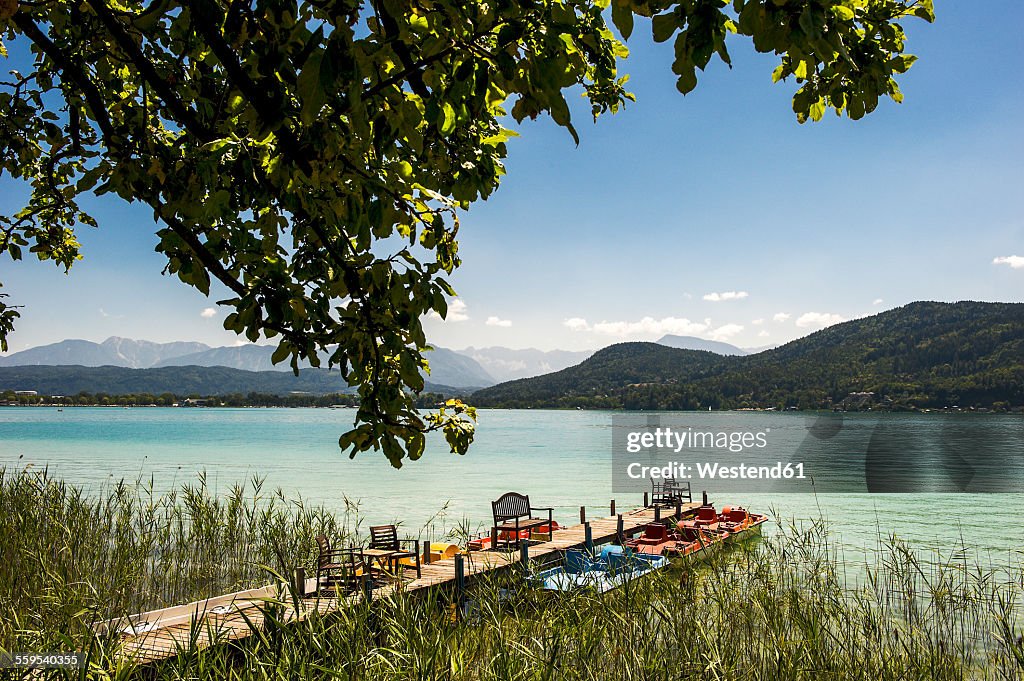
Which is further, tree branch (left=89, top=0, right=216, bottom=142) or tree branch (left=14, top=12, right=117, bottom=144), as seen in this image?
tree branch (left=14, top=12, right=117, bottom=144)

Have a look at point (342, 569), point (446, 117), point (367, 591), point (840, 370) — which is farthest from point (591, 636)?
point (840, 370)

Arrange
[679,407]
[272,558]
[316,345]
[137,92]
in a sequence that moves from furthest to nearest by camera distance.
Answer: [679,407] < [272,558] < [137,92] < [316,345]

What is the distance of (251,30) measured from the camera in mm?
2998

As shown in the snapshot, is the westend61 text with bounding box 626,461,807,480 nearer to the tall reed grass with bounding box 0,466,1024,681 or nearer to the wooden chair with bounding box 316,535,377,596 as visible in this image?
the wooden chair with bounding box 316,535,377,596

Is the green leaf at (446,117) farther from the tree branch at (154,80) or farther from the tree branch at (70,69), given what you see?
the tree branch at (70,69)

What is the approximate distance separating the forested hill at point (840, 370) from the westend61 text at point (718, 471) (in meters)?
54.4

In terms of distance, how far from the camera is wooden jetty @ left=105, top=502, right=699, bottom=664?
11.5 ft

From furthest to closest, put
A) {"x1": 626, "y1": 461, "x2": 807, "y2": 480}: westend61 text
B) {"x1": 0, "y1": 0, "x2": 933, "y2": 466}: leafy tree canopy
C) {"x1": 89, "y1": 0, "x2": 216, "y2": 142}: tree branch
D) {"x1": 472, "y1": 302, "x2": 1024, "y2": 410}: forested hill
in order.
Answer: {"x1": 472, "y1": 302, "x2": 1024, "y2": 410}: forested hill < {"x1": 626, "y1": 461, "x2": 807, "y2": 480}: westend61 text < {"x1": 89, "y1": 0, "x2": 216, "y2": 142}: tree branch < {"x1": 0, "y1": 0, "x2": 933, "y2": 466}: leafy tree canopy

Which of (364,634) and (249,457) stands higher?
(364,634)

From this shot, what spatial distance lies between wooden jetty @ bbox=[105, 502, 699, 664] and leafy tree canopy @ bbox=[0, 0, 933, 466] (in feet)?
3.85

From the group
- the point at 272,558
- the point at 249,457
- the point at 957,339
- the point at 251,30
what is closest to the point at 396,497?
the point at 272,558

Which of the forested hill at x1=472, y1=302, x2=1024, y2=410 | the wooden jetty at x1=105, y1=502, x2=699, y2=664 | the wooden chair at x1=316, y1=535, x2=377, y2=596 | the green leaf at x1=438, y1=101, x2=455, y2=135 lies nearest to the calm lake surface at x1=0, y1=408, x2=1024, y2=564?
the wooden jetty at x1=105, y1=502, x2=699, y2=664

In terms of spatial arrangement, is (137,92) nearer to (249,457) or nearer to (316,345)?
(316,345)

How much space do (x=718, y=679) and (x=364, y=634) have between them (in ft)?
6.12
